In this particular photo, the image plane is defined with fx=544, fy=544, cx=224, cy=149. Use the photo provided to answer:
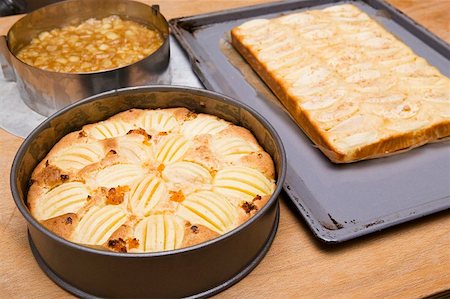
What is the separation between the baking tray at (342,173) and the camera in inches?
54.7

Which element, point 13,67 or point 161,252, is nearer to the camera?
point 161,252

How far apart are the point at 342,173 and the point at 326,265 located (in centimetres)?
35

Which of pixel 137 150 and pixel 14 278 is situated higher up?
pixel 137 150

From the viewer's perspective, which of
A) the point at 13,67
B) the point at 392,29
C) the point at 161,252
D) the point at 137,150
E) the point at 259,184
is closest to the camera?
the point at 161,252

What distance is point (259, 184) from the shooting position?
134 centimetres

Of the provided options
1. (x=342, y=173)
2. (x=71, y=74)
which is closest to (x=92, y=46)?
(x=71, y=74)

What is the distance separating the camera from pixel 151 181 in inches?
52.3

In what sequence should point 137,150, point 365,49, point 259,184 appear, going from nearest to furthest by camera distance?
point 259,184 < point 137,150 < point 365,49

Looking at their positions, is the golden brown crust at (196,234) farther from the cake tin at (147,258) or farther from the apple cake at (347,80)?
the apple cake at (347,80)

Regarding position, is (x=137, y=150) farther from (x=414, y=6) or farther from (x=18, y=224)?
(x=414, y=6)

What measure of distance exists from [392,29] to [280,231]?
124cm

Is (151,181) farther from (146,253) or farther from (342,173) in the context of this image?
(342,173)

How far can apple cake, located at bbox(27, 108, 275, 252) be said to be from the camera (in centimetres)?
121

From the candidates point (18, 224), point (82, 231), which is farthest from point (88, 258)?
point (18, 224)
